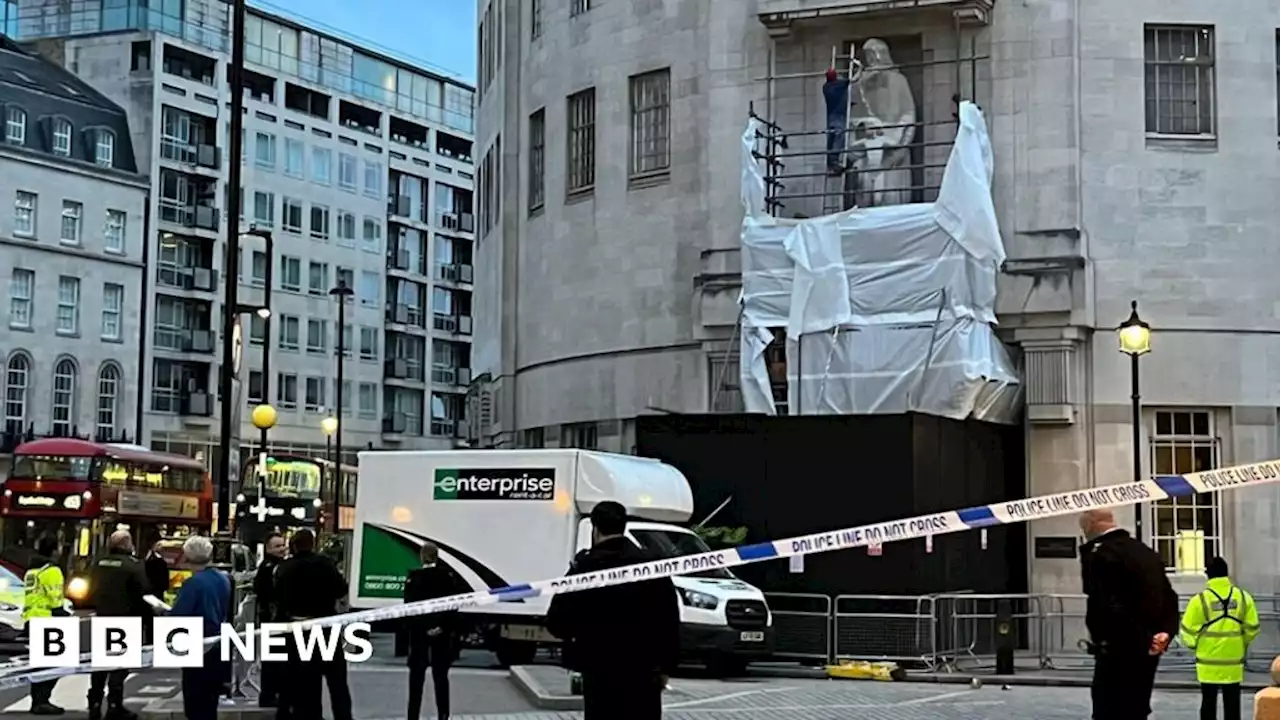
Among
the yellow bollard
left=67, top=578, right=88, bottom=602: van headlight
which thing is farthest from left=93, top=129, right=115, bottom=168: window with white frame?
the yellow bollard

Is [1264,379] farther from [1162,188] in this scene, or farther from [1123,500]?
[1123,500]

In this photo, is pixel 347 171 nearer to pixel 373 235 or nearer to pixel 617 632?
pixel 373 235

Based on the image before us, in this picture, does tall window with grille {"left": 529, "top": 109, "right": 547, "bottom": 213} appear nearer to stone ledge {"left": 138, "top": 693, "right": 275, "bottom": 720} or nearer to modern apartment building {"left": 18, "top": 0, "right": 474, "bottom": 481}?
stone ledge {"left": 138, "top": 693, "right": 275, "bottom": 720}

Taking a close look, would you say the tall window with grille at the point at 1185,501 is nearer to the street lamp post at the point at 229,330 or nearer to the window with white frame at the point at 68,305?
the street lamp post at the point at 229,330

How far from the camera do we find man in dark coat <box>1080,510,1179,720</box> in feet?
39.3

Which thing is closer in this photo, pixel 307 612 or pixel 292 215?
pixel 307 612

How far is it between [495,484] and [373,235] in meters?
67.1

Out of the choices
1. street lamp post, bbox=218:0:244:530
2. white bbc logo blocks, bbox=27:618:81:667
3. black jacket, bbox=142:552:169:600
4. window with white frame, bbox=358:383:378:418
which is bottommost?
white bbc logo blocks, bbox=27:618:81:667

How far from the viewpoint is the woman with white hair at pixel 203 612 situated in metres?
13.8

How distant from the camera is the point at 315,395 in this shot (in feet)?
283

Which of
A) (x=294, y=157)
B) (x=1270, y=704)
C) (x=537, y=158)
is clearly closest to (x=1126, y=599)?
(x=1270, y=704)

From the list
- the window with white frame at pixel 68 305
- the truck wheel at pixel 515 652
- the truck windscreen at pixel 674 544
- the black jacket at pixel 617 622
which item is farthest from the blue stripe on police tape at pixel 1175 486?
the window with white frame at pixel 68 305

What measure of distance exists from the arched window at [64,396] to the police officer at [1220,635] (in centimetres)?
6124

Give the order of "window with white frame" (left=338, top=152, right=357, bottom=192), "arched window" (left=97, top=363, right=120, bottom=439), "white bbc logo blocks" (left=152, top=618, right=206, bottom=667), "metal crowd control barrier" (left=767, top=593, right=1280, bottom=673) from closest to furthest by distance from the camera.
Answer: "white bbc logo blocks" (left=152, top=618, right=206, bottom=667) < "metal crowd control barrier" (left=767, top=593, right=1280, bottom=673) < "arched window" (left=97, top=363, right=120, bottom=439) < "window with white frame" (left=338, top=152, right=357, bottom=192)
